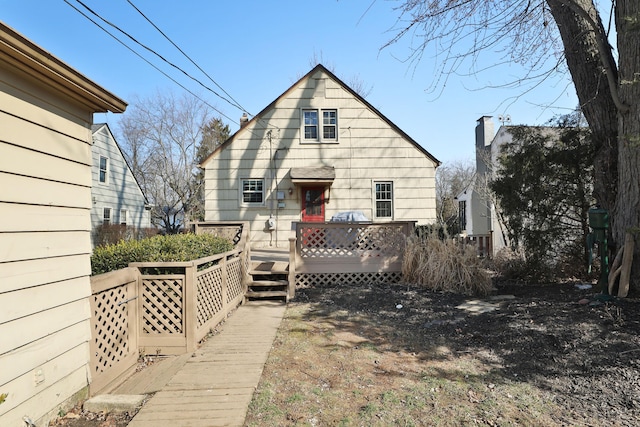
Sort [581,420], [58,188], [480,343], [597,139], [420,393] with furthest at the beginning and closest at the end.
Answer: [597,139] → [480,343] → [420,393] → [58,188] → [581,420]

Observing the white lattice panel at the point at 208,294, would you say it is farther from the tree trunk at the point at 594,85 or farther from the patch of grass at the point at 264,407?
the tree trunk at the point at 594,85

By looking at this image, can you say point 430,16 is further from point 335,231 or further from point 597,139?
point 335,231

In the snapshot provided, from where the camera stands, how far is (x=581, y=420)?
2.51m

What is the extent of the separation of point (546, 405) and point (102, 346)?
3.78 m

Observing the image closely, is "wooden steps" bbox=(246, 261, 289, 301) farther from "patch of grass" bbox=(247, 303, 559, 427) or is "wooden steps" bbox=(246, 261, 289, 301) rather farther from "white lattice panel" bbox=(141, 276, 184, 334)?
"white lattice panel" bbox=(141, 276, 184, 334)

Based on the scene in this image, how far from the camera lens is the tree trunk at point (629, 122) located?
Result: 4.73 metres

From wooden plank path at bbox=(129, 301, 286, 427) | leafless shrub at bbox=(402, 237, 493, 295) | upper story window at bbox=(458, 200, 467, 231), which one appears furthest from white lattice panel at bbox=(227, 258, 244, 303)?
upper story window at bbox=(458, 200, 467, 231)

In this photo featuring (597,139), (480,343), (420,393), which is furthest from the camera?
(597,139)

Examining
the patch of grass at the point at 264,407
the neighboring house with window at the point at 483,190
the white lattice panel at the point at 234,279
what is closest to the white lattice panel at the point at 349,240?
the white lattice panel at the point at 234,279

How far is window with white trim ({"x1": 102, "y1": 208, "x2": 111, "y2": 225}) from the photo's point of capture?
17.1 meters

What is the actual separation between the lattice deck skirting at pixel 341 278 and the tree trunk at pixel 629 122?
13.0ft

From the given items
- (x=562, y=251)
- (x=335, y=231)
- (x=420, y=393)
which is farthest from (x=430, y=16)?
(x=420, y=393)

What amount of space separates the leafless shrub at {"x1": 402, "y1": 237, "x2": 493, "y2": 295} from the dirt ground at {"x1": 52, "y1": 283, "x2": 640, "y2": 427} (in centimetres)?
101

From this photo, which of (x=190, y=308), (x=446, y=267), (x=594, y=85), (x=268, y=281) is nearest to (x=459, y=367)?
(x=190, y=308)
